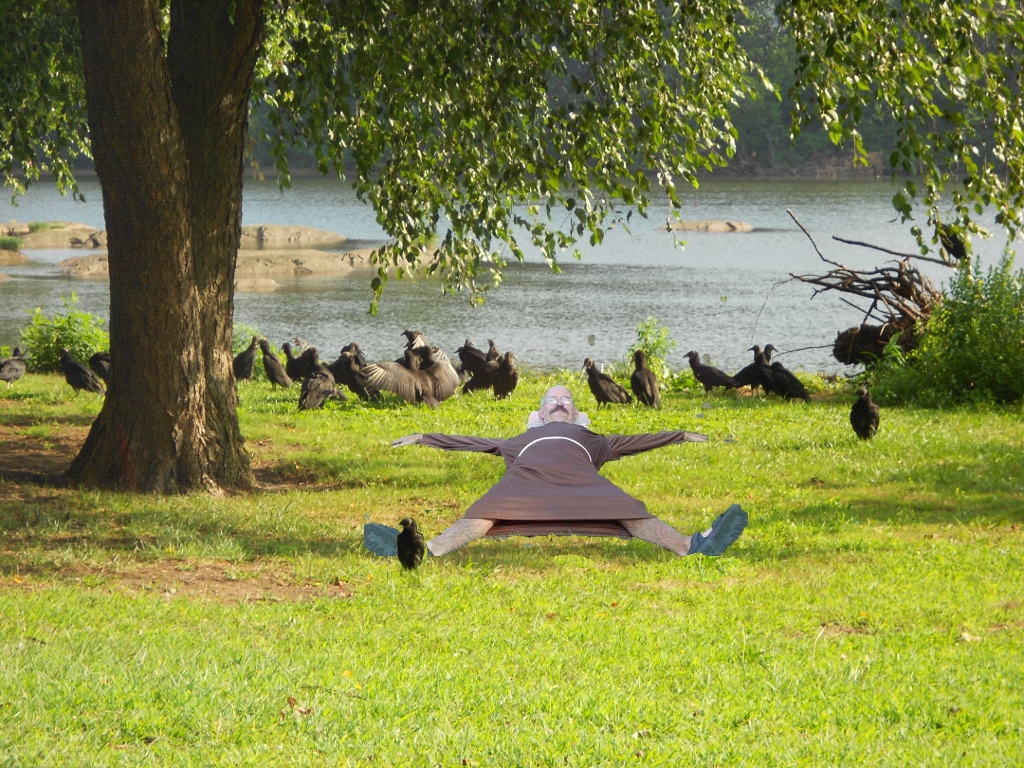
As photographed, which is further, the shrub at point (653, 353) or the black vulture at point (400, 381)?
the shrub at point (653, 353)

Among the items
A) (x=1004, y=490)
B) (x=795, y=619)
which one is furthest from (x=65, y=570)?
(x=1004, y=490)

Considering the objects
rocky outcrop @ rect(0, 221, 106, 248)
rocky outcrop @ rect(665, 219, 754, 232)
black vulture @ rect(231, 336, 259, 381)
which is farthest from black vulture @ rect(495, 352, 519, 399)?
rocky outcrop @ rect(0, 221, 106, 248)

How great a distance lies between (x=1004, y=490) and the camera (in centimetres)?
930

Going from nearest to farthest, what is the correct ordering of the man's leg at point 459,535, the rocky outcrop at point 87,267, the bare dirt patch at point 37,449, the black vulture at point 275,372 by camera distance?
1. the man's leg at point 459,535
2. the bare dirt patch at point 37,449
3. the black vulture at point 275,372
4. the rocky outcrop at point 87,267

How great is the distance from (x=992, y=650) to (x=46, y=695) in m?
4.24

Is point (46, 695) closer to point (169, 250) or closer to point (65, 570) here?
point (65, 570)

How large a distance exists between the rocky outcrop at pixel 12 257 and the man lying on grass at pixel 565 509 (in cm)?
3821

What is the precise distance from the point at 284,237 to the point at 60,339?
3128 centimetres

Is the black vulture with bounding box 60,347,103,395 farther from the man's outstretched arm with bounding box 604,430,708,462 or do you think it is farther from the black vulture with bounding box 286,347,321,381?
the man's outstretched arm with bounding box 604,430,708,462

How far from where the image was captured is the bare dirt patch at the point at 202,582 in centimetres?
621

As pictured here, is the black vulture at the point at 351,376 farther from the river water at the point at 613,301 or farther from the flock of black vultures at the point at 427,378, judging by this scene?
the river water at the point at 613,301

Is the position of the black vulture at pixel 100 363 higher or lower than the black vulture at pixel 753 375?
lower

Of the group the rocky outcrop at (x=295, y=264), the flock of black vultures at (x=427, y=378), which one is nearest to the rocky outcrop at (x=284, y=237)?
the rocky outcrop at (x=295, y=264)

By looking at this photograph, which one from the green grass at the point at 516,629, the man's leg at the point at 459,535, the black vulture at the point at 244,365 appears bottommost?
the green grass at the point at 516,629
